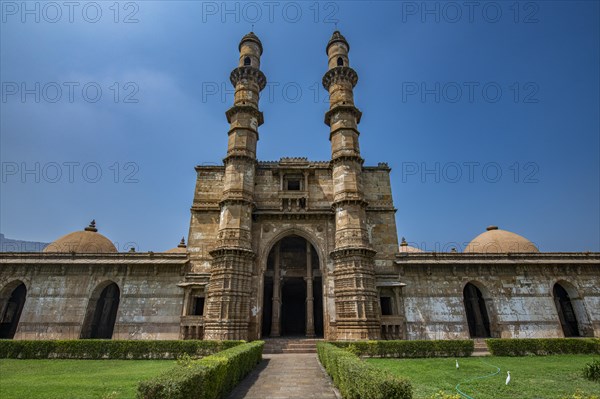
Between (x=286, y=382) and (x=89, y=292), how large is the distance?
18.7 metres

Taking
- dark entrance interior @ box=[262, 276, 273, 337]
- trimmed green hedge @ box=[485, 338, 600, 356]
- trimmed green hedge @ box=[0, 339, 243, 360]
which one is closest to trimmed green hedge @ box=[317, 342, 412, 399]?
trimmed green hedge @ box=[0, 339, 243, 360]

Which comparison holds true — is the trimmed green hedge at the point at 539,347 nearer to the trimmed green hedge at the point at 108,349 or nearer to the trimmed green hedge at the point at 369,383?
the trimmed green hedge at the point at 369,383

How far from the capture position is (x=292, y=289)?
30812 millimetres

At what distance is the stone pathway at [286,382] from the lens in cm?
944

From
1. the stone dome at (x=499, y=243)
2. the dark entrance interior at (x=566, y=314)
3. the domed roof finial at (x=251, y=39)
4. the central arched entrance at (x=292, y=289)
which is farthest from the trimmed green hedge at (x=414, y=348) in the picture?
the domed roof finial at (x=251, y=39)

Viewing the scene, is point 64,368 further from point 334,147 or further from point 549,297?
point 549,297

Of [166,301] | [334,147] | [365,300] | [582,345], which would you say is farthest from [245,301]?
[582,345]

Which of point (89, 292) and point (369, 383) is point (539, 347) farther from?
point (89, 292)

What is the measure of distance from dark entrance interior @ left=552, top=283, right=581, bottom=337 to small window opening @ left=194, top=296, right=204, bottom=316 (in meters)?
26.8

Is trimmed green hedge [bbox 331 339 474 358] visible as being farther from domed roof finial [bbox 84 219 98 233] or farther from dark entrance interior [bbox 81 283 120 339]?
domed roof finial [bbox 84 219 98 233]

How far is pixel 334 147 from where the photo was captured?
82.3 feet

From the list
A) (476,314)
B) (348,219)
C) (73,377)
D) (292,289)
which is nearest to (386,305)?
(348,219)

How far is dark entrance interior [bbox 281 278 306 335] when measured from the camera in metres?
31.3

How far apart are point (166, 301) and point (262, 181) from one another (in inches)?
449
